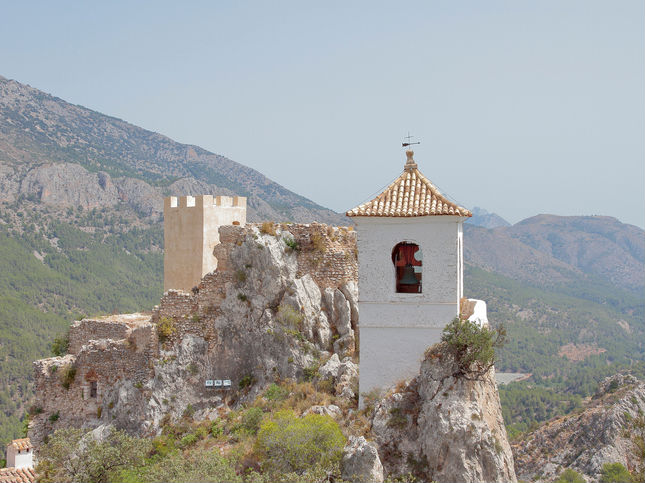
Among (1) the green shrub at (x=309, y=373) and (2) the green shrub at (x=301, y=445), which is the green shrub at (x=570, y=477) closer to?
(1) the green shrub at (x=309, y=373)

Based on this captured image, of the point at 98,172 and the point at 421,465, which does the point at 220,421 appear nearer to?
the point at 421,465

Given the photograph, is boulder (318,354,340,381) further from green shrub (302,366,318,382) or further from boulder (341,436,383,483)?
boulder (341,436,383,483)

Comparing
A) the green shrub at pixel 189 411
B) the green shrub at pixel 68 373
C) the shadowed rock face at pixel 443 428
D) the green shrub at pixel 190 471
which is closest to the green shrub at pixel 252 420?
A: the green shrub at pixel 190 471

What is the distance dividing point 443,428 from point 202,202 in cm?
1335

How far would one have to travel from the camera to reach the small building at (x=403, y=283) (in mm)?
16516

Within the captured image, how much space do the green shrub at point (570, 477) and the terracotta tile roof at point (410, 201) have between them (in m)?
15.3

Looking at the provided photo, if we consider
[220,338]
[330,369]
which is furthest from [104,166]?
[330,369]

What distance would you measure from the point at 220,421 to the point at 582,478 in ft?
55.3

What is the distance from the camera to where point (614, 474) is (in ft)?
90.2

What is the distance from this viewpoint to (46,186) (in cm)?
10519

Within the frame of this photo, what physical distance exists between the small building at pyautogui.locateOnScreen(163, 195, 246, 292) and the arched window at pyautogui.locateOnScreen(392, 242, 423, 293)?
8.76 metres

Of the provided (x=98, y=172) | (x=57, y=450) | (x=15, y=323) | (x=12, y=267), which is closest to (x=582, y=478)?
(x=57, y=450)

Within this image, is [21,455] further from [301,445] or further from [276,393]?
[301,445]

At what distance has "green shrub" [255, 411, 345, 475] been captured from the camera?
611 inches
